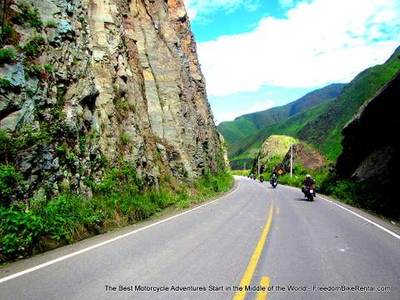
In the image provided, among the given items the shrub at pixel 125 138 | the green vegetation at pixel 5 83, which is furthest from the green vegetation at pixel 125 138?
the green vegetation at pixel 5 83

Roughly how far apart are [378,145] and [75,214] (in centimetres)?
2256

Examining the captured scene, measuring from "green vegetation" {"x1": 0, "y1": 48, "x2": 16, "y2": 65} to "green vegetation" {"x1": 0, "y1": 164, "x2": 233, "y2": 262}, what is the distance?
342 cm

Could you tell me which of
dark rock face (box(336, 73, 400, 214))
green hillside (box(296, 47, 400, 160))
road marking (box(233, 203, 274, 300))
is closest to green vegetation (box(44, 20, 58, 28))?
road marking (box(233, 203, 274, 300))

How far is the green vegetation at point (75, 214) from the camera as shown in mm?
8258

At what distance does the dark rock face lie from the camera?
20.1 metres

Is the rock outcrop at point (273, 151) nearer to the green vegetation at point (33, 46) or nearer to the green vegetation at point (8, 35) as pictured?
the green vegetation at point (33, 46)

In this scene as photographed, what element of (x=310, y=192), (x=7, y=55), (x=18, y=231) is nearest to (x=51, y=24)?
(x=7, y=55)

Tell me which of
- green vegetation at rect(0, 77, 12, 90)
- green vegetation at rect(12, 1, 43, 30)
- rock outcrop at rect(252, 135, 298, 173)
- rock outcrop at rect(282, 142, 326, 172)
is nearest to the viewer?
green vegetation at rect(0, 77, 12, 90)

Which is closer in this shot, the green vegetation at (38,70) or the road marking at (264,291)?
the road marking at (264,291)

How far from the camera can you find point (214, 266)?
7.11 metres

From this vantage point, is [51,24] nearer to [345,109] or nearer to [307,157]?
[307,157]

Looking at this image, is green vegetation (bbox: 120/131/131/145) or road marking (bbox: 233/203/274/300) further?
green vegetation (bbox: 120/131/131/145)

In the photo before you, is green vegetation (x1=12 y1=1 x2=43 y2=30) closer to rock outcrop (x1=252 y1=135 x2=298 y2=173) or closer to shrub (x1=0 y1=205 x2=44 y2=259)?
shrub (x1=0 y1=205 x2=44 y2=259)

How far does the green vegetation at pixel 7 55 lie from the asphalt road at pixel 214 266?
556 cm
